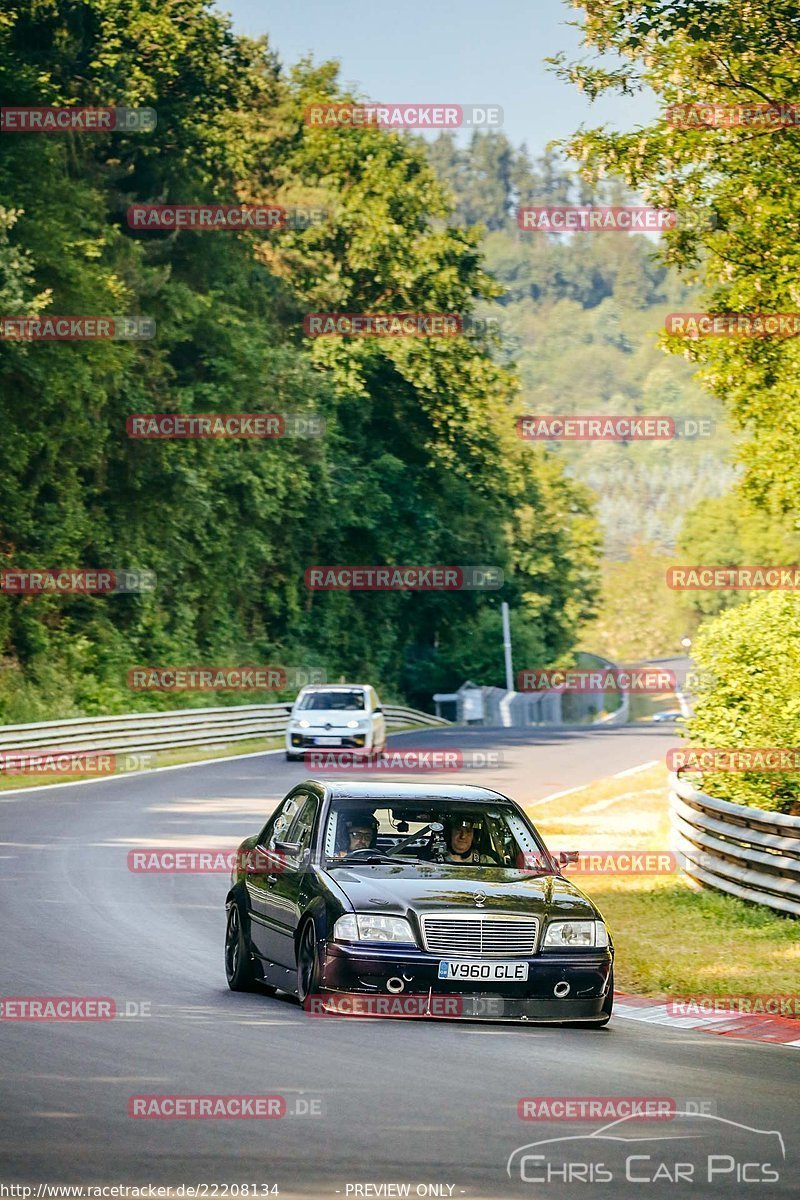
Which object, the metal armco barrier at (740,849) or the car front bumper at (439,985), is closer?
the car front bumper at (439,985)

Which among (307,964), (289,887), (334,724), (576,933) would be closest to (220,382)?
(334,724)

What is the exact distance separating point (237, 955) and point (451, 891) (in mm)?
A: 2048

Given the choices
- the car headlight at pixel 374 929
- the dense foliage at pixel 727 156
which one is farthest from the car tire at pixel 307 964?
the dense foliage at pixel 727 156

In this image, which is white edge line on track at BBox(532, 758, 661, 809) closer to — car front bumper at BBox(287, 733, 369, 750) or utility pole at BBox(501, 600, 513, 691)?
car front bumper at BBox(287, 733, 369, 750)

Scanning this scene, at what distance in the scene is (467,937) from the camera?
10.5m

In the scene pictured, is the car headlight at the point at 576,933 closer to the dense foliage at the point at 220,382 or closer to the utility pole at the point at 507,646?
the dense foliage at the point at 220,382

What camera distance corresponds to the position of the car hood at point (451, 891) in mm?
10617

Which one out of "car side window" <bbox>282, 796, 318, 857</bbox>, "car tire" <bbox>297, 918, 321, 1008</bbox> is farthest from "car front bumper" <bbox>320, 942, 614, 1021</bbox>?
"car side window" <bbox>282, 796, 318, 857</bbox>

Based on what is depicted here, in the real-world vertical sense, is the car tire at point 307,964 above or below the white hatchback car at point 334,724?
above

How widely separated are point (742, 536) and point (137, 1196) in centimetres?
14544

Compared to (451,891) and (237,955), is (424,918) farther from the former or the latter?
(237,955)

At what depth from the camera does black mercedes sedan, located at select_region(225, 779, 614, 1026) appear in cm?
1049

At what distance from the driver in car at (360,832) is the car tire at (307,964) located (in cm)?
71

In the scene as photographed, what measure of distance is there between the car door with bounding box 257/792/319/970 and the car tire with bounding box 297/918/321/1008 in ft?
0.48
